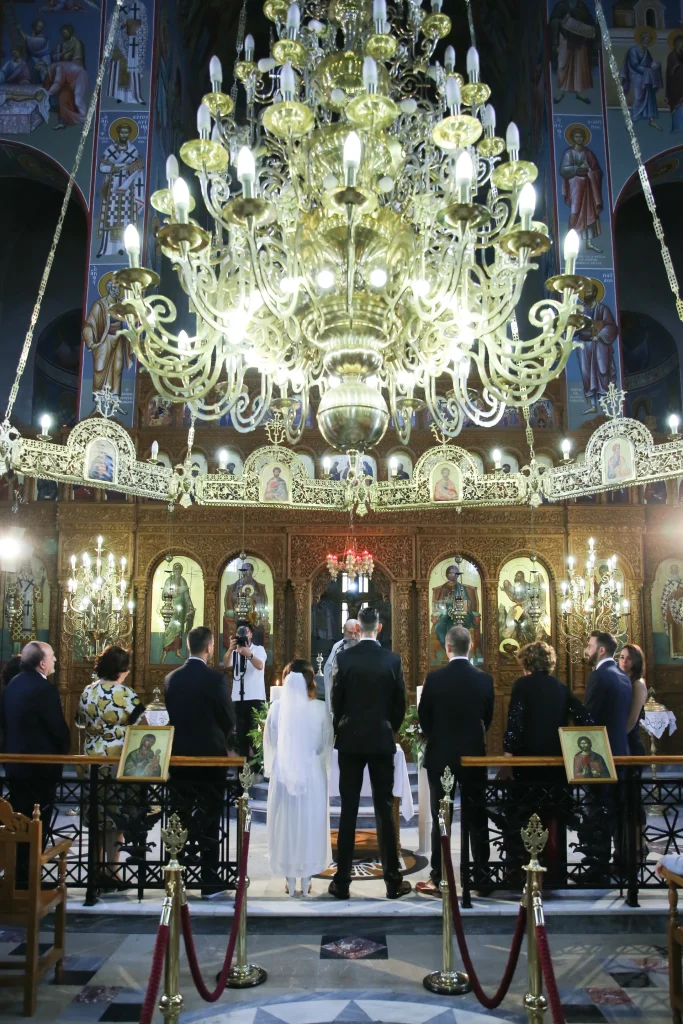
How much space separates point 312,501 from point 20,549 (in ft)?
15.8

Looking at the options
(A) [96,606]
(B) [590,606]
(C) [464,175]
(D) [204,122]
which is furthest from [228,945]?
(B) [590,606]

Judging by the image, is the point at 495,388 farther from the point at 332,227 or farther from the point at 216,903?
the point at 216,903

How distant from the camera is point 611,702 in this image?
19.2 feet

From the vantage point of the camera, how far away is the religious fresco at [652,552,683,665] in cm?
1205

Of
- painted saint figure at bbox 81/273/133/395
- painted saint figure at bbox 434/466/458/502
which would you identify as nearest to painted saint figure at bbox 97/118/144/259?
painted saint figure at bbox 81/273/133/395

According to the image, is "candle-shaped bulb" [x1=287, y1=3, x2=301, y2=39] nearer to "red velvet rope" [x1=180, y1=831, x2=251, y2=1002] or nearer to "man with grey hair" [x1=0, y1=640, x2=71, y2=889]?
"man with grey hair" [x1=0, y1=640, x2=71, y2=889]

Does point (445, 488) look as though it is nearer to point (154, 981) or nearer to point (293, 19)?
point (293, 19)

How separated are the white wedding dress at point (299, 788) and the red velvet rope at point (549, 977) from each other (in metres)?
2.76

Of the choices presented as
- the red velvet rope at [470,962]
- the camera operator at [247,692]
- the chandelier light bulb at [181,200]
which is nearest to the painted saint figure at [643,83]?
the camera operator at [247,692]

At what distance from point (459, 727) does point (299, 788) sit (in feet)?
3.70

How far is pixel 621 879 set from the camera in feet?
17.5

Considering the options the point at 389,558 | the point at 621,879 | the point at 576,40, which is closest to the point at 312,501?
the point at 389,558

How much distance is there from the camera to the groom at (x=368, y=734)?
17.7 feet

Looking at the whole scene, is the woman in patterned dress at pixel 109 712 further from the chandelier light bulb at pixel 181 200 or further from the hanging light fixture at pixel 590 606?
the hanging light fixture at pixel 590 606
